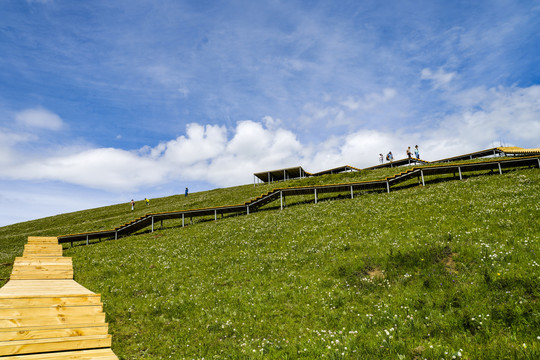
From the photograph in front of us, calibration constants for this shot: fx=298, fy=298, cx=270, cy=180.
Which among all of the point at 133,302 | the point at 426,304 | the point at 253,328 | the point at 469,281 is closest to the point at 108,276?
the point at 133,302

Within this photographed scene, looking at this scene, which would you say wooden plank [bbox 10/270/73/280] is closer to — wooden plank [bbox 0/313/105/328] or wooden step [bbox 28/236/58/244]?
wooden plank [bbox 0/313/105/328]

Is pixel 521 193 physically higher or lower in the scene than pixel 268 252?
higher

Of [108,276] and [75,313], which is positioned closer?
[75,313]

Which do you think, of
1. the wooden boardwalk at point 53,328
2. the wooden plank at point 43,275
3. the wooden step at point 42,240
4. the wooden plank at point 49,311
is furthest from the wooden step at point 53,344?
the wooden step at point 42,240

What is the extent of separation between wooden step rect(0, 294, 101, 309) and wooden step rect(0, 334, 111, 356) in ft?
4.48

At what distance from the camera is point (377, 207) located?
23.3m

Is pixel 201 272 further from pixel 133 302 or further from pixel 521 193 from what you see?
pixel 521 193

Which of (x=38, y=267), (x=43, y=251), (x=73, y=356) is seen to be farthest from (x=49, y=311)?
(x=43, y=251)

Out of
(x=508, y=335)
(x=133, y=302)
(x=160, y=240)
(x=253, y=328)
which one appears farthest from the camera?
(x=160, y=240)

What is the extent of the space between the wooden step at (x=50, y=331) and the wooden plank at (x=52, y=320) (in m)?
0.16

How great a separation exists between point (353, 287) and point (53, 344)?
10116 mm

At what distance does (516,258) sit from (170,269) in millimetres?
16885

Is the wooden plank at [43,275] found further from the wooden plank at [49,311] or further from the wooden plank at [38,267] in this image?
the wooden plank at [49,311]

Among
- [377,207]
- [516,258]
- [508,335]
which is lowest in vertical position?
[508,335]
